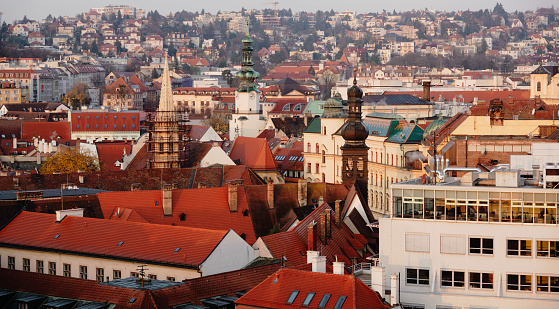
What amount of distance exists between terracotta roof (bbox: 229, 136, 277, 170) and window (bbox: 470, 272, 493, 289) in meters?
54.0

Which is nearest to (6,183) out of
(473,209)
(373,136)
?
(373,136)

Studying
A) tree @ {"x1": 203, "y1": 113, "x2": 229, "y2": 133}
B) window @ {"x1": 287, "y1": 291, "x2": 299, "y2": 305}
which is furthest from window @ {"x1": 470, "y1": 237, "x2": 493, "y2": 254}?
tree @ {"x1": 203, "y1": 113, "x2": 229, "y2": 133}

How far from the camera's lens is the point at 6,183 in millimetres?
74312

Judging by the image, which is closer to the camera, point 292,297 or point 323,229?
point 292,297

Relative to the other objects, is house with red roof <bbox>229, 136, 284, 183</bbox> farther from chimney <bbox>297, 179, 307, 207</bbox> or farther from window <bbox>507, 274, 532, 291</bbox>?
window <bbox>507, 274, 532, 291</bbox>

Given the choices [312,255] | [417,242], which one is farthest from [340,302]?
[312,255]

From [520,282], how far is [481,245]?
178 centimetres

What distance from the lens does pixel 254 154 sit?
98438 millimetres

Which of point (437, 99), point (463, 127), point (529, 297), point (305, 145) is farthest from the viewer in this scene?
point (437, 99)

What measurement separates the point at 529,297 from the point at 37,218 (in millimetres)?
26799

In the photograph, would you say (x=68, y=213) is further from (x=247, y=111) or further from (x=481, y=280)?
(x=247, y=111)

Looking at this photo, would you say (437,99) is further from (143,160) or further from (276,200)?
(276,200)

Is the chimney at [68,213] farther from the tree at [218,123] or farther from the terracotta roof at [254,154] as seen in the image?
the tree at [218,123]

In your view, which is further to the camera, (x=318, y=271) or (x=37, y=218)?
(x=37, y=218)
